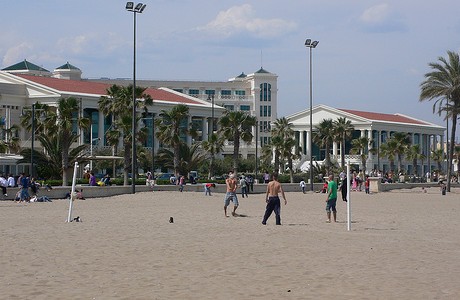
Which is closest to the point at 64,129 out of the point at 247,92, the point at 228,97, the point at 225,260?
the point at 225,260

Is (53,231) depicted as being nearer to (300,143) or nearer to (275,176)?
(275,176)

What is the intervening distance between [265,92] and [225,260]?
122 meters

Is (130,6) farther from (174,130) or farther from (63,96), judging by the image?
(63,96)

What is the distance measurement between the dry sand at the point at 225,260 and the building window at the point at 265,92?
11092cm

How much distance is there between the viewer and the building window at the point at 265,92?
13488 centimetres

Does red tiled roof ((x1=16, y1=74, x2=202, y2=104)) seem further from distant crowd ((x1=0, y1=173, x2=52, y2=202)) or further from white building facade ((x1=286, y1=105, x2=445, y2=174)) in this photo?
distant crowd ((x1=0, y1=173, x2=52, y2=202))

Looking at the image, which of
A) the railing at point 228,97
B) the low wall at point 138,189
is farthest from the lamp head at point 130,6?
the railing at point 228,97

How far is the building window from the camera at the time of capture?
13488 centimetres

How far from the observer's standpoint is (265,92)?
136 meters

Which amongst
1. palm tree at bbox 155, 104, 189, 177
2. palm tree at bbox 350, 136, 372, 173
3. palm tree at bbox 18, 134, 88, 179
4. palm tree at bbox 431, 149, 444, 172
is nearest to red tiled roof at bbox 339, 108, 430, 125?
palm tree at bbox 431, 149, 444, 172

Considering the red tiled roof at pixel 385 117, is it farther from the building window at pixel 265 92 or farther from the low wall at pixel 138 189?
the low wall at pixel 138 189

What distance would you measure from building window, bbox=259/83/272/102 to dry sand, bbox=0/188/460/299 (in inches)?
4367

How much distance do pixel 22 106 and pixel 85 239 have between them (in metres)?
68.8

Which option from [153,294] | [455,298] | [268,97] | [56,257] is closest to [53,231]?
[56,257]
